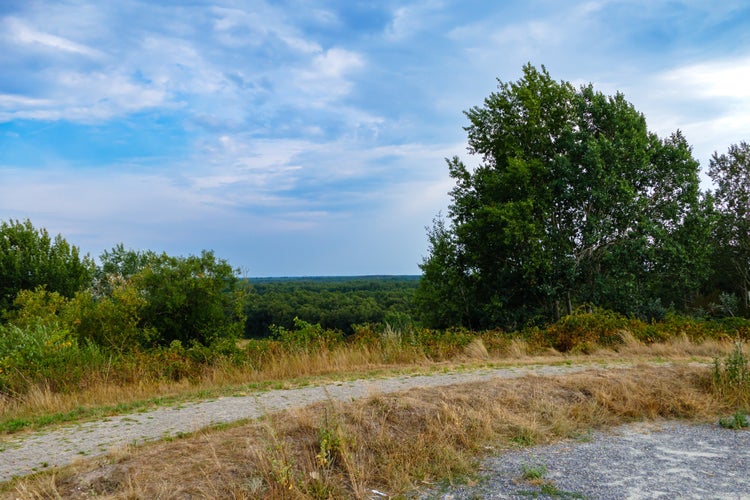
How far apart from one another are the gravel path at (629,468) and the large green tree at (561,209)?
14.1 meters

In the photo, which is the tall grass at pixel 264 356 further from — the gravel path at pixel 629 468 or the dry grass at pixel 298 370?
the gravel path at pixel 629 468

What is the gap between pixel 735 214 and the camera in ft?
91.1

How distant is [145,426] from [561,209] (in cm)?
1914

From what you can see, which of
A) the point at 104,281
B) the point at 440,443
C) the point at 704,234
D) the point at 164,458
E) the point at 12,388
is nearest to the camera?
the point at 164,458

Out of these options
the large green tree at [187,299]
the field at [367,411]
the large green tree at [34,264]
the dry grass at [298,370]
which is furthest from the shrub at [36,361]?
the large green tree at [34,264]

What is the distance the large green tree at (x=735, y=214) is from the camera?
27.6 metres

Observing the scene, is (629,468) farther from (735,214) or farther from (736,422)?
(735,214)

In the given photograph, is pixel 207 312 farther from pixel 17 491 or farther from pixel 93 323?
pixel 17 491

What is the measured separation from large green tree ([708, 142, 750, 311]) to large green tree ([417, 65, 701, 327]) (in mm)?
7645

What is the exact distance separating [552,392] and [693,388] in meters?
2.23

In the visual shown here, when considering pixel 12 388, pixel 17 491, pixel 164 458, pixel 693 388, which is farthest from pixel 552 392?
pixel 12 388

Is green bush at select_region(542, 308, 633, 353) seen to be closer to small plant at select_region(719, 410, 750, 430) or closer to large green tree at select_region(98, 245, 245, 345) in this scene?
small plant at select_region(719, 410, 750, 430)

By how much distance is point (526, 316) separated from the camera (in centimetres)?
2180

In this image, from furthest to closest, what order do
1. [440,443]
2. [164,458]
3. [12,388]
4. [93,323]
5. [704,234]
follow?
[704,234], [93,323], [12,388], [440,443], [164,458]
